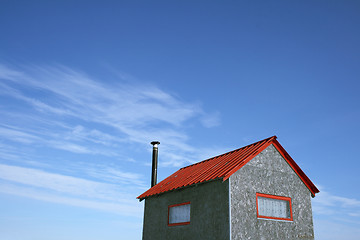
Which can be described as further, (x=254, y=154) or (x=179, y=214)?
(x=179, y=214)

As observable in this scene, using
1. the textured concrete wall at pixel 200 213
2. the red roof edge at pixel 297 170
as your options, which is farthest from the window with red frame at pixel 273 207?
the textured concrete wall at pixel 200 213

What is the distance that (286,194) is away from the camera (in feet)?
61.8

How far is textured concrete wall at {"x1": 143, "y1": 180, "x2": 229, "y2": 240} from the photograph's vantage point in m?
16.7

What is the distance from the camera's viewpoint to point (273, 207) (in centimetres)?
1817

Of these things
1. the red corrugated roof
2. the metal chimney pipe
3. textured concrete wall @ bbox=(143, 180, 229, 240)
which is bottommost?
textured concrete wall @ bbox=(143, 180, 229, 240)

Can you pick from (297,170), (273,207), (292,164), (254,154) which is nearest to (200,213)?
(273,207)

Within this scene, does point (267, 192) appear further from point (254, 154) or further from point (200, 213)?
point (200, 213)

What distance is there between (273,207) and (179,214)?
4.92m

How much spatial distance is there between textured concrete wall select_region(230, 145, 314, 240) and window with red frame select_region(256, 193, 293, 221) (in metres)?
0.21

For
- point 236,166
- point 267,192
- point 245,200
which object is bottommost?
point 245,200

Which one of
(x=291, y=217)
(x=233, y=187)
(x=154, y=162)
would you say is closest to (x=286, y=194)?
(x=291, y=217)

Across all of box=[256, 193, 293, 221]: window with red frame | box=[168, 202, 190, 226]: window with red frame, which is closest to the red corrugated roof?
box=[168, 202, 190, 226]: window with red frame

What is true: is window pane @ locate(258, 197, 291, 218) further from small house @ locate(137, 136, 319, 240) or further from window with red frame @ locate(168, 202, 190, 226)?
window with red frame @ locate(168, 202, 190, 226)

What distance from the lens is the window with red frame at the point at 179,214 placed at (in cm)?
1897
